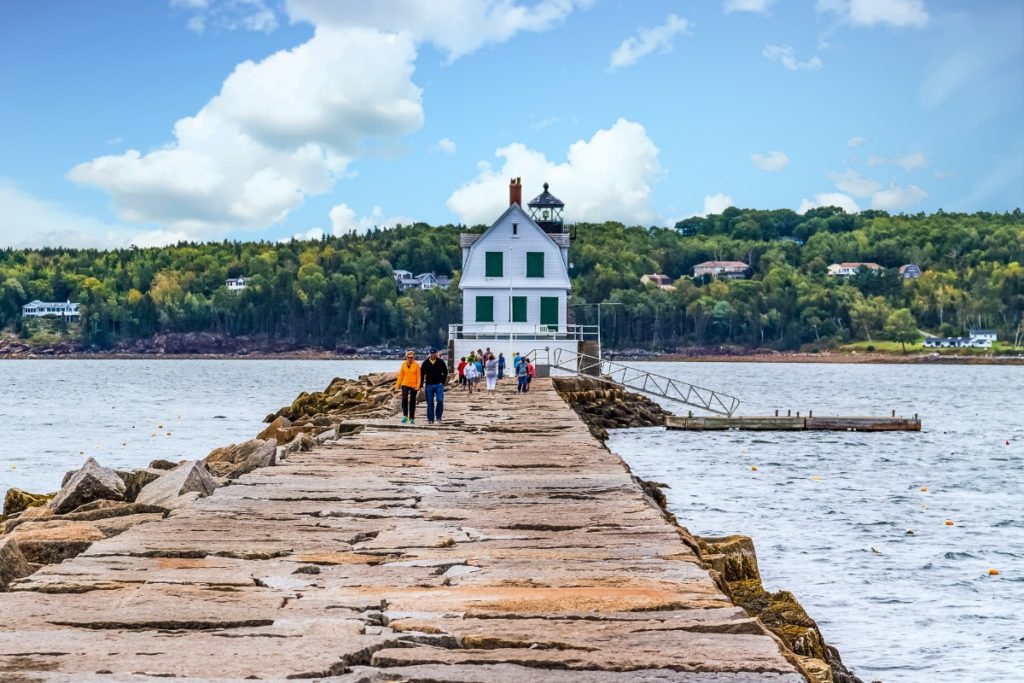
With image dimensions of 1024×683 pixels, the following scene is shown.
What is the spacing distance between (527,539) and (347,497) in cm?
236

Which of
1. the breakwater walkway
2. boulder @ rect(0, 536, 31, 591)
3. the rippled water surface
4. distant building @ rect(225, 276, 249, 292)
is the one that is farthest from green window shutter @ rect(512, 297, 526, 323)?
distant building @ rect(225, 276, 249, 292)

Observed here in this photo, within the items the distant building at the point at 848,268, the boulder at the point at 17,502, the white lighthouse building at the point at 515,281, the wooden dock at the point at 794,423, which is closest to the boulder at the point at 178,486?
the boulder at the point at 17,502

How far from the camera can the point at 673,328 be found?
162 meters

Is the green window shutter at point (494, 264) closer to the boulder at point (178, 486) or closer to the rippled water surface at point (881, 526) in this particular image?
→ the rippled water surface at point (881, 526)

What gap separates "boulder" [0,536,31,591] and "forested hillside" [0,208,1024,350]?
13768 cm

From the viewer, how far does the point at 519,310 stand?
46.4 metres

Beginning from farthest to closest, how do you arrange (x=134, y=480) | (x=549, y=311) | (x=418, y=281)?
(x=418, y=281)
(x=549, y=311)
(x=134, y=480)

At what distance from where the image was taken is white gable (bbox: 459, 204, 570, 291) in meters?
46.2

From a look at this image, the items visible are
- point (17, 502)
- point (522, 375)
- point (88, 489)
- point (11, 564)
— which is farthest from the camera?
point (522, 375)

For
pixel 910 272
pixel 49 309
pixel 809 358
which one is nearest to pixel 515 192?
pixel 809 358

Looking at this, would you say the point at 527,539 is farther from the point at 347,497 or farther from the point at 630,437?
the point at 630,437

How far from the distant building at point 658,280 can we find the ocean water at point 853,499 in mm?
113648

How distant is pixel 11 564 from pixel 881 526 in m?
15.3

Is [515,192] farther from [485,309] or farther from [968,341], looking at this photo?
[968,341]
